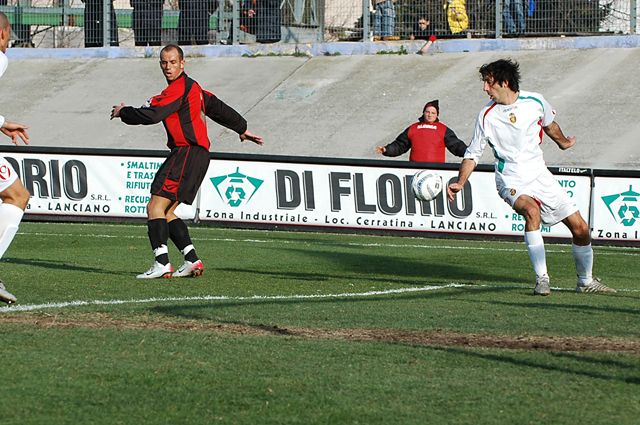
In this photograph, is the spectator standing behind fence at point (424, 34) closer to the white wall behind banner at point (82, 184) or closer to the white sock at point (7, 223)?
the white wall behind banner at point (82, 184)

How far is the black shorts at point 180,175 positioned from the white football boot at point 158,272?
70 cm

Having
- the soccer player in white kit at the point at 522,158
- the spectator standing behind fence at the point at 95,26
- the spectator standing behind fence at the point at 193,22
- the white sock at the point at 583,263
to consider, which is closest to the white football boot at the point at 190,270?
the soccer player in white kit at the point at 522,158

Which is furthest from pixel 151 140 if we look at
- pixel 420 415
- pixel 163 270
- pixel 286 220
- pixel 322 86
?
pixel 420 415

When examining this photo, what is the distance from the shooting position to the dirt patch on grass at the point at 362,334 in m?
A: 7.13

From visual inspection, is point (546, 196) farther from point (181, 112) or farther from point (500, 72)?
point (181, 112)

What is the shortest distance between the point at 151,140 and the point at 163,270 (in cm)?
1718

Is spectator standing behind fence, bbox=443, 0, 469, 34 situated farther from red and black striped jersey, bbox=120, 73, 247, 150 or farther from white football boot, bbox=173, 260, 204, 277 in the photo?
white football boot, bbox=173, 260, 204, 277

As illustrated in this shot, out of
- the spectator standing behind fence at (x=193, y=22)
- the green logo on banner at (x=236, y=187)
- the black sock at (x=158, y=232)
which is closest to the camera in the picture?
the black sock at (x=158, y=232)

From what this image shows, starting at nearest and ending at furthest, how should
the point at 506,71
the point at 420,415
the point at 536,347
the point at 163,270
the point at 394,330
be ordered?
the point at 420,415 < the point at 536,347 < the point at 394,330 < the point at 506,71 < the point at 163,270

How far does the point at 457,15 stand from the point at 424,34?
122 cm

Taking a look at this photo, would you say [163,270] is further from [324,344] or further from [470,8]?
[470,8]

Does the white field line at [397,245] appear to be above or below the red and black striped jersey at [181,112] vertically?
Answer: below

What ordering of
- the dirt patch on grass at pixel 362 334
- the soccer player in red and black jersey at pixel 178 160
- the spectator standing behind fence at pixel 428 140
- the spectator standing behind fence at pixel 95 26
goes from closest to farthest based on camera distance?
the dirt patch on grass at pixel 362 334 < the soccer player in red and black jersey at pixel 178 160 < the spectator standing behind fence at pixel 428 140 < the spectator standing behind fence at pixel 95 26

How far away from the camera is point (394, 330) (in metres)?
7.75
